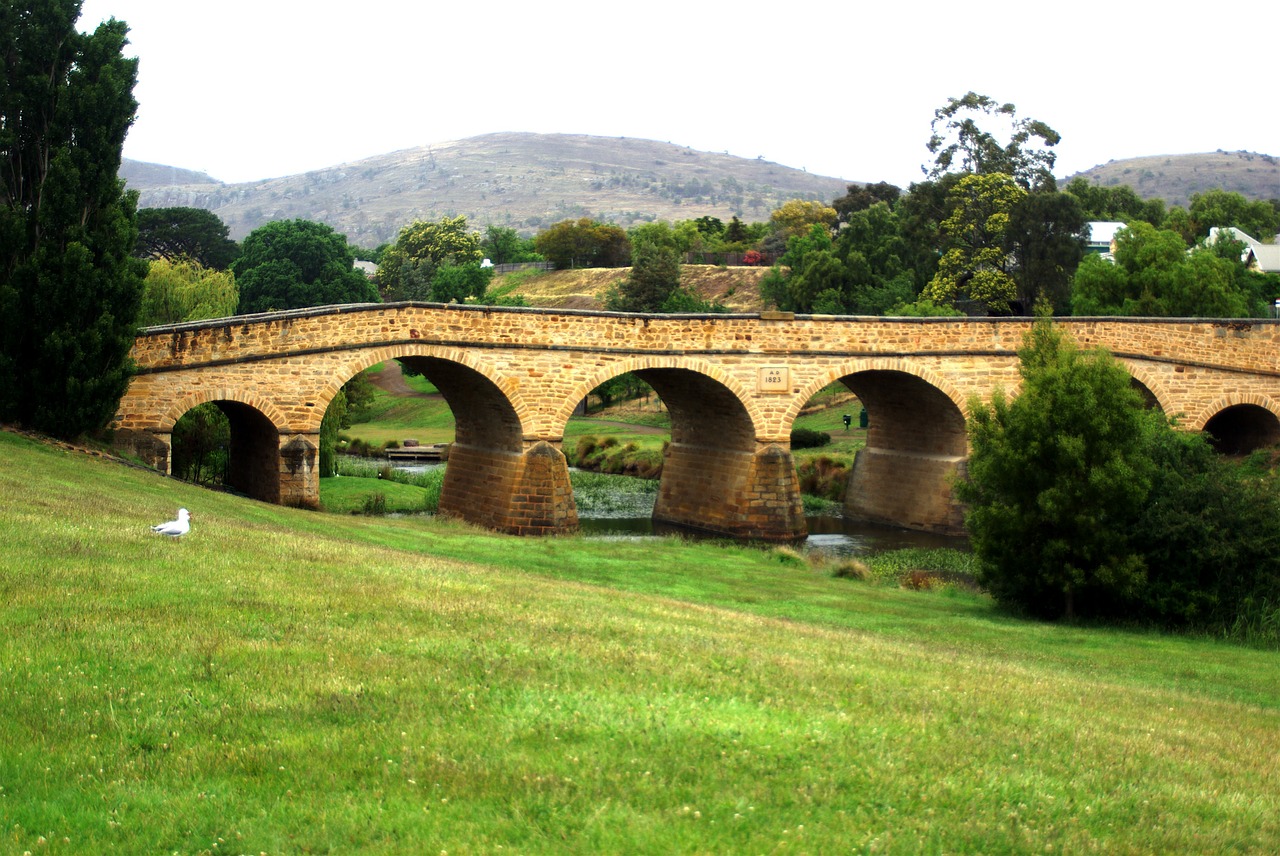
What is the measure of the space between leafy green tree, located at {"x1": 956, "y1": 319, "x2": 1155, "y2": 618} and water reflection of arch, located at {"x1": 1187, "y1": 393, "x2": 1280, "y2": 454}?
16.7 m

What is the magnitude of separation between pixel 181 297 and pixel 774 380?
17923 mm

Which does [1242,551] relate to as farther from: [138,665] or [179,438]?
[179,438]

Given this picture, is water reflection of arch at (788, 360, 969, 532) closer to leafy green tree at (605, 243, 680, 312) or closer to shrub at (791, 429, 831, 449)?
shrub at (791, 429, 831, 449)

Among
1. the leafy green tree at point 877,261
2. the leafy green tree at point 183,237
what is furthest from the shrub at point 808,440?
the leafy green tree at point 183,237

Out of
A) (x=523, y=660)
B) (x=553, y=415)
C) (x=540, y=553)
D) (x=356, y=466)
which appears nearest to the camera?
(x=523, y=660)

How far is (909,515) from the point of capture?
36.0 meters

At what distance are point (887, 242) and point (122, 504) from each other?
56514 millimetres

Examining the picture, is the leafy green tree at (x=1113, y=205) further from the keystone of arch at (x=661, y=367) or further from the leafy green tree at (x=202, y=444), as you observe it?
the leafy green tree at (x=202, y=444)

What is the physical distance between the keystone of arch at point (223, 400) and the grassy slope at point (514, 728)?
13045mm

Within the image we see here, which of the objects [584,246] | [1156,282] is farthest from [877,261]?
[584,246]

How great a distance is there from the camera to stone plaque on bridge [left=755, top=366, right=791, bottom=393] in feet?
106

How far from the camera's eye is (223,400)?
1079 inches

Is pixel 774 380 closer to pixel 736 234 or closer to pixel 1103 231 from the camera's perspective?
pixel 1103 231

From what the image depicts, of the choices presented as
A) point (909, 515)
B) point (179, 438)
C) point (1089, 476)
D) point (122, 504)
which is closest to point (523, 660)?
point (122, 504)
